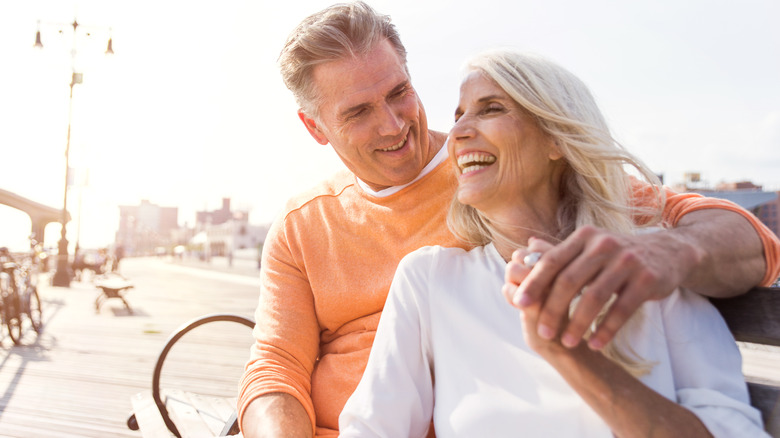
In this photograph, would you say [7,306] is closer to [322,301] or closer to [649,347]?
[322,301]

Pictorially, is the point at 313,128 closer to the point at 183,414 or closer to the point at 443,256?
the point at 443,256

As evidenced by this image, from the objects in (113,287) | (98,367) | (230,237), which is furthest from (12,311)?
(230,237)

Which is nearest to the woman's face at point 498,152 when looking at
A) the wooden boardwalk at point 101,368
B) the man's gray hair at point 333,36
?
the man's gray hair at point 333,36

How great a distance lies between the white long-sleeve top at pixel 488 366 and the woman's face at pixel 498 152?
18 cm

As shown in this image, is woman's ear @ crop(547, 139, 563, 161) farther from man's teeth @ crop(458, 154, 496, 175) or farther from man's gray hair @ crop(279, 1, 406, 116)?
man's gray hair @ crop(279, 1, 406, 116)

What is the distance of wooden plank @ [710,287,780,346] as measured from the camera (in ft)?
3.86

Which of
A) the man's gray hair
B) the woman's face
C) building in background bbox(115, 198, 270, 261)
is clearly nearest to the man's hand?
the woman's face

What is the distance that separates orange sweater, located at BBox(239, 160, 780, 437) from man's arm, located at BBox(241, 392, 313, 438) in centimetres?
3

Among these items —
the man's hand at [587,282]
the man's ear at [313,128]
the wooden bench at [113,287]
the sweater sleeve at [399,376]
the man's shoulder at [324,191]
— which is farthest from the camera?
the wooden bench at [113,287]

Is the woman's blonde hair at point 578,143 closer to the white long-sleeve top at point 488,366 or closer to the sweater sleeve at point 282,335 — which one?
the white long-sleeve top at point 488,366

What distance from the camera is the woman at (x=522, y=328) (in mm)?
1100

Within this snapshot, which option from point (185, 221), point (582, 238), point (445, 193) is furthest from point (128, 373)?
point (185, 221)

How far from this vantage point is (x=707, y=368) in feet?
3.82

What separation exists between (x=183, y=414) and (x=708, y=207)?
243 cm
